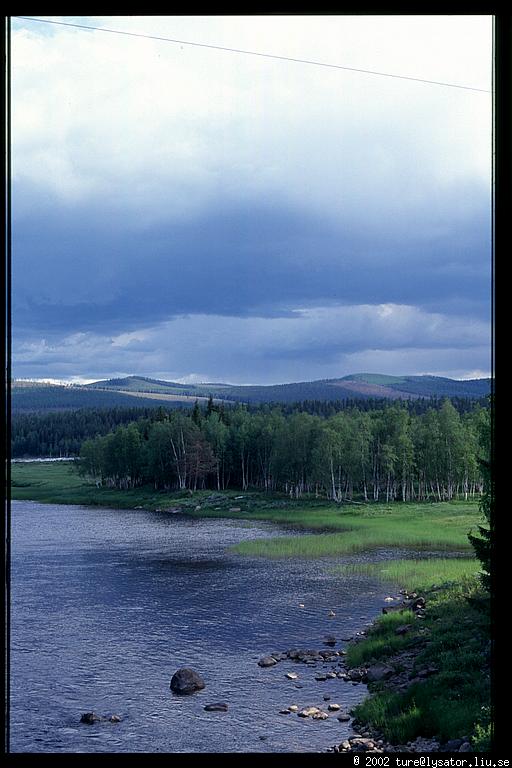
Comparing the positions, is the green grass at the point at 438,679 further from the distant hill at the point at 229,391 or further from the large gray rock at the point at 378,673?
the distant hill at the point at 229,391

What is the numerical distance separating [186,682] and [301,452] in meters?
4.29

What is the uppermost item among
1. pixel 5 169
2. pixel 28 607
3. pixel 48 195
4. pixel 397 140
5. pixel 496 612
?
pixel 397 140

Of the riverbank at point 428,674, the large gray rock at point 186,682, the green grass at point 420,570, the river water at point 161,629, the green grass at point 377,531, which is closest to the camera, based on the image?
the riverbank at point 428,674

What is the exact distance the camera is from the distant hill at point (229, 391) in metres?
7.48

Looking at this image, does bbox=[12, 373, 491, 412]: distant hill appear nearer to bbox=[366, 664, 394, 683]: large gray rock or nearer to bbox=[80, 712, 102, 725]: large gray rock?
bbox=[80, 712, 102, 725]: large gray rock

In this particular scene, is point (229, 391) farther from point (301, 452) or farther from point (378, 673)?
point (378, 673)

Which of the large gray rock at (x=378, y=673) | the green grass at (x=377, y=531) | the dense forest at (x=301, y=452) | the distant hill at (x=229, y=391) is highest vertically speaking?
the distant hill at (x=229, y=391)

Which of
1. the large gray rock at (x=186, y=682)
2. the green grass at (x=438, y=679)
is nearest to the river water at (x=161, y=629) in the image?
the large gray rock at (x=186, y=682)

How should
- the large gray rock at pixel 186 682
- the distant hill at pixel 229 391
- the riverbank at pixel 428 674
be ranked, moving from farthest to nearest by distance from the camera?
the distant hill at pixel 229 391 → the large gray rock at pixel 186 682 → the riverbank at pixel 428 674

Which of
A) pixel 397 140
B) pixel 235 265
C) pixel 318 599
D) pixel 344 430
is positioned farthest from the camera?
pixel 235 265
